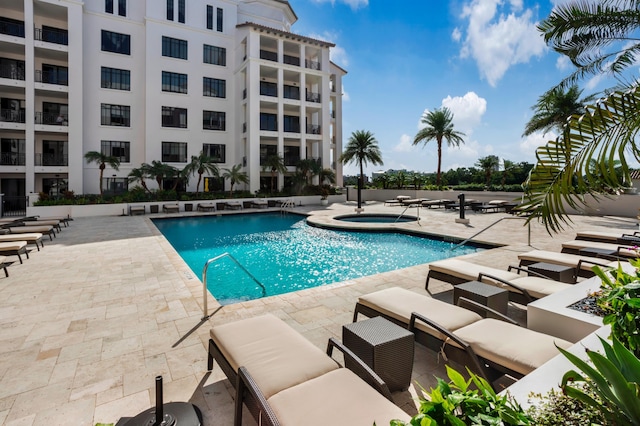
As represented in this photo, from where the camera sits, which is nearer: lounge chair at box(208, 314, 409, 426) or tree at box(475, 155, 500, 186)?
lounge chair at box(208, 314, 409, 426)

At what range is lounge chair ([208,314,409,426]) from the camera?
2195 mm

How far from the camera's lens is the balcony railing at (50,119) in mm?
23453

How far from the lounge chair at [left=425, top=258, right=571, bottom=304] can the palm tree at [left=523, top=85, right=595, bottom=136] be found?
1748 centimetres

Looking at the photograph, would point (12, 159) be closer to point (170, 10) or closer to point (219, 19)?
point (170, 10)

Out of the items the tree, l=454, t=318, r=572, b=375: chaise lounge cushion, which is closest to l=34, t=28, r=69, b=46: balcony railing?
l=454, t=318, r=572, b=375: chaise lounge cushion

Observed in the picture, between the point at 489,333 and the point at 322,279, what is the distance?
5.55 metres

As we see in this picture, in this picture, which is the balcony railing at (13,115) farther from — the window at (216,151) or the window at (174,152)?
the window at (216,151)

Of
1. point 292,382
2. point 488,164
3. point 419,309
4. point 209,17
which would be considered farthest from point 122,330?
point 488,164

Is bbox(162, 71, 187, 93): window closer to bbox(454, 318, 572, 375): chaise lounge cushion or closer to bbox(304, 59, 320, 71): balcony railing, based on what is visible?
bbox(304, 59, 320, 71): balcony railing

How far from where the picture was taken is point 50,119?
945 inches

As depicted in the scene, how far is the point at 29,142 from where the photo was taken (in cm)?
2195

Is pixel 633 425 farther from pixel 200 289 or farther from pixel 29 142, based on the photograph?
pixel 29 142

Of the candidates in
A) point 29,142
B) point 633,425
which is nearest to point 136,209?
point 29,142

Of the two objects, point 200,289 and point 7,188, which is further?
point 7,188
